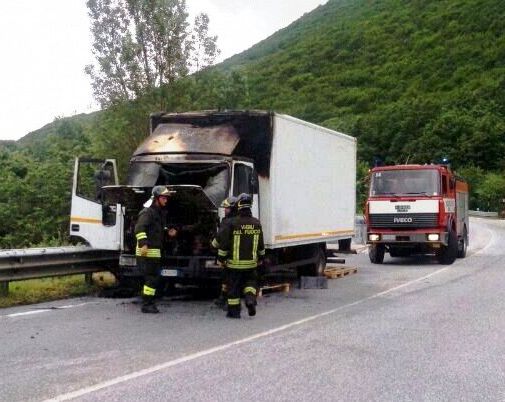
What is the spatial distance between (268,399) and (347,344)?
2360mm

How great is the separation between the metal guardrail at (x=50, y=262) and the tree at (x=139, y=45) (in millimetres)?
7762

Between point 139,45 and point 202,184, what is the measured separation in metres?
8.66

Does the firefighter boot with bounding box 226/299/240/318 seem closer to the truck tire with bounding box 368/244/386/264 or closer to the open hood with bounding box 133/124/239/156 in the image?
the open hood with bounding box 133/124/239/156

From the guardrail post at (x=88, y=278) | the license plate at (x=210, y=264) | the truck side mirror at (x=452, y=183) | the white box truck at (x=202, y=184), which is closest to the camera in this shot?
the license plate at (x=210, y=264)

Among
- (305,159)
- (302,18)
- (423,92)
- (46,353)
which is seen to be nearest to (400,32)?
(423,92)

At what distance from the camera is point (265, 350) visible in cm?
738

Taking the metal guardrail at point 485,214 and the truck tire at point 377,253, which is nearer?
the truck tire at point 377,253

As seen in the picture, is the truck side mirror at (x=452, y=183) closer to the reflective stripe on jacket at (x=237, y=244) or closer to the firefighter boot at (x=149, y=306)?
the reflective stripe on jacket at (x=237, y=244)

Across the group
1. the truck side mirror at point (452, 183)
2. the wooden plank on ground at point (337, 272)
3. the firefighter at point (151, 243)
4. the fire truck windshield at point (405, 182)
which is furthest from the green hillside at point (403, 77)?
the firefighter at point (151, 243)

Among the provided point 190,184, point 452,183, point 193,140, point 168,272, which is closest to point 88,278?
point 168,272

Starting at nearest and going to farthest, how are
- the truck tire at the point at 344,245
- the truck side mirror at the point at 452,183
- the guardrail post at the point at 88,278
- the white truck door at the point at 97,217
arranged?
the white truck door at the point at 97,217 → the guardrail post at the point at 88,278 → the truck tire at the point at 344,245 → the truck side mirror at the point at 452,183

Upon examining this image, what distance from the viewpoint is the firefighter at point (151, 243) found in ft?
32.4

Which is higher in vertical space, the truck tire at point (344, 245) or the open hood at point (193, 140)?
the open hood at point (193, 140)

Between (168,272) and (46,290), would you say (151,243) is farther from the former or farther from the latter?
(46,290)
